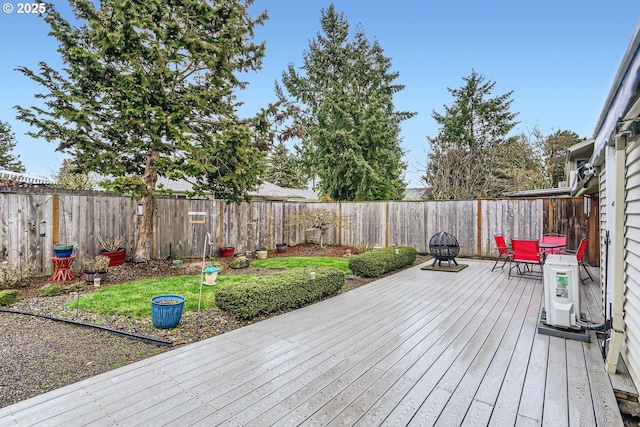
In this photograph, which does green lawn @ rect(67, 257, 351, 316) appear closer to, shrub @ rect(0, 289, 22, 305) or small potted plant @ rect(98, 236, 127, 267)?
shrub @ rect(0, 289, 22, 305)

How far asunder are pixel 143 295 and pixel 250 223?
195 inches

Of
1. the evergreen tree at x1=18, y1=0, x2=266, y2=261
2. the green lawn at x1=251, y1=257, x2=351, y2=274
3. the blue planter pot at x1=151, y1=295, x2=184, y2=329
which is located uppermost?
the evergreen tree at x1=18, y1=0, x2=266, y2=261

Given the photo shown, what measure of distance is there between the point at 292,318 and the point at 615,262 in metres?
3.25

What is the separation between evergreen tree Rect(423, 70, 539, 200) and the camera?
56.4ft

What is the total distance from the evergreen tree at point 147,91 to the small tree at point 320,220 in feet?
11.5

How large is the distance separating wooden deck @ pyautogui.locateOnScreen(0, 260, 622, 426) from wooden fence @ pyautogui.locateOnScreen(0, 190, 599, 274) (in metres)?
3.05

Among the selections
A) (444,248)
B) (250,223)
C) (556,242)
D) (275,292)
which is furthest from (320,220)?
(275,292)

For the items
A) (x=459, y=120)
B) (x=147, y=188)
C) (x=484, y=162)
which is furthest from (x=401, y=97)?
(x=147, y=188)

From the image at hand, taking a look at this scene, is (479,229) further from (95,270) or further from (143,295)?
(95,270)

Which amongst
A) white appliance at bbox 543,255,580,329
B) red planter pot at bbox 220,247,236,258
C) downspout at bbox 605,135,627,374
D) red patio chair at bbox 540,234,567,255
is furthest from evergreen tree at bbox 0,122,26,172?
downspout at bbox 605,135,627,374

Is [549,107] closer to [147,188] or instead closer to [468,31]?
[468,31]

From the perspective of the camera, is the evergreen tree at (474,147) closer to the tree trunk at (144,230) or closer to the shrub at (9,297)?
the tree trunk at (144,230)

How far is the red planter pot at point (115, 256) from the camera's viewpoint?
6500mm

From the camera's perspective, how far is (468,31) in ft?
33.7
